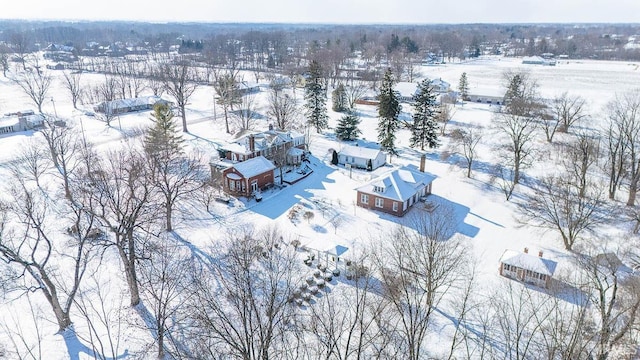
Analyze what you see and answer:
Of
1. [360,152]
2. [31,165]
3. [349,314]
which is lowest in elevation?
[349,314]

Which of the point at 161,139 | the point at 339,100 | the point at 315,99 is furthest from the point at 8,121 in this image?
the point at 339,100

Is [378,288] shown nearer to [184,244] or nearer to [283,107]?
[184,244]

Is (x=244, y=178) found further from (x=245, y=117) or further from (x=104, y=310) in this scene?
(x=245, y=117)

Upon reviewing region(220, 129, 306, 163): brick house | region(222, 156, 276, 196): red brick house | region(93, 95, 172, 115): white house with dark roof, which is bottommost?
region(222, 156, 276, 196): red brick house

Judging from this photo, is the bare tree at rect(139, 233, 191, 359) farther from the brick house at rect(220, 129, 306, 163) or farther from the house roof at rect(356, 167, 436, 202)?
the brick house at rect(220, 129, 306, 163)

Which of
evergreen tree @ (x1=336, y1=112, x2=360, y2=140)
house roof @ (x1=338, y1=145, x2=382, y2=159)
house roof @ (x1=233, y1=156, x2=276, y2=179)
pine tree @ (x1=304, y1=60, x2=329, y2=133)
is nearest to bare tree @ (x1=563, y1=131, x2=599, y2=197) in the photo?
house roof @ (x1=338, y1=145, x2=382, y2=159)

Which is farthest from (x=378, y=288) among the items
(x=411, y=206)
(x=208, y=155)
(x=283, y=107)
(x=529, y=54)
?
(x=529, y=54)
